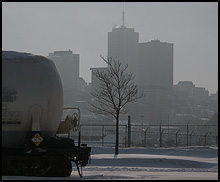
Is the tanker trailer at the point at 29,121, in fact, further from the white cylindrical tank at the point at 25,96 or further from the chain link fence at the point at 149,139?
the chain link fence at the point at 149,139

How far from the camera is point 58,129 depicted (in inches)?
674

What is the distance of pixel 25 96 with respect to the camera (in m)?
15.5

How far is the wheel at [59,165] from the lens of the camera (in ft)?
50.8

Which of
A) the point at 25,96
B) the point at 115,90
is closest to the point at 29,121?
the point at 25,96

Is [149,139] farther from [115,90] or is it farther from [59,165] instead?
[59,165]

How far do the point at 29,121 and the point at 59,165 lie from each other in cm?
144

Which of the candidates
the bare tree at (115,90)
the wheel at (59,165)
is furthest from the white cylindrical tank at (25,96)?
the bare tree at (115,90)

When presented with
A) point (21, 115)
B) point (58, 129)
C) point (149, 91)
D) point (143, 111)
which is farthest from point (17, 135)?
point (149, 91)

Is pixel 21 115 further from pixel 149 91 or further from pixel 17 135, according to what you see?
pixel 149 91

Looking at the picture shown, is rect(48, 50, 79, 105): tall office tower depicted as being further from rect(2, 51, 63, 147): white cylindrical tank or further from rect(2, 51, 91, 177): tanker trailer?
rect(2, 51, 91, 177): tanker trailer

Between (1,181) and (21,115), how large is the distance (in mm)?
2736

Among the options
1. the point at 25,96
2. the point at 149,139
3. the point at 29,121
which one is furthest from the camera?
the point at 149,139

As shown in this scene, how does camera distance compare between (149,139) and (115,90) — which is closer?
(115,90)

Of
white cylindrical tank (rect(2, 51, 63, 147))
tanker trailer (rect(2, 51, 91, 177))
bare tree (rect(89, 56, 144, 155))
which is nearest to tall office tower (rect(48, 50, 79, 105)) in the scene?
bare tree (rect(89, 56, 144, 155))
